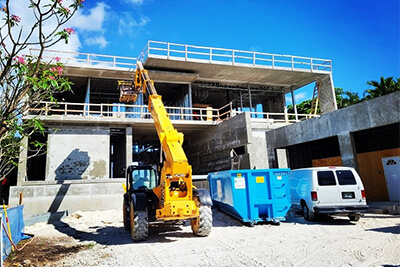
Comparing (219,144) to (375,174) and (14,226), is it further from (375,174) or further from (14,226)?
(14,226)

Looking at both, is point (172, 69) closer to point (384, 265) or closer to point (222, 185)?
point (222, 185)

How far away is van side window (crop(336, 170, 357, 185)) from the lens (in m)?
9.20

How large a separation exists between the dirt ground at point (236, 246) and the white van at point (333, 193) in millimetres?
446

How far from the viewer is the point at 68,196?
51.3 ft

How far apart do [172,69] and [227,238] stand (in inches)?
701

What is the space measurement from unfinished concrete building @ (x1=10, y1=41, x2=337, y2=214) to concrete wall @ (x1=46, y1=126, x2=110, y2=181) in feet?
0.18

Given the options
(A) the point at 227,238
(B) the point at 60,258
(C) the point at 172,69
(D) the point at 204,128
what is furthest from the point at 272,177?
(C) the point at 172,69

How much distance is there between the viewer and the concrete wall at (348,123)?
10.5 metres

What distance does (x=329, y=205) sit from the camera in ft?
29.4

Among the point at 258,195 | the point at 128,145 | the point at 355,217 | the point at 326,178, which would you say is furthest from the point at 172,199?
the point at 128,145

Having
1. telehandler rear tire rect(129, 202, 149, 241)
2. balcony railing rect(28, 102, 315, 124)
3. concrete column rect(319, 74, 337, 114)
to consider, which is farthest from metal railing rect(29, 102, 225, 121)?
concrete column rect(319, 74, 337, 114)

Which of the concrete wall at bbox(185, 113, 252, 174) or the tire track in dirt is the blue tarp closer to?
the tire track in dirt

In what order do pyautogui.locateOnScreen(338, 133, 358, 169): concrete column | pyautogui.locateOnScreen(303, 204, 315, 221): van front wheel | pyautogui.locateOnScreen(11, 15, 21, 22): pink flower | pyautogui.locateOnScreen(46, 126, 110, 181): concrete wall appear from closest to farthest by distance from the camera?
1. pyautogui.locateOnScreen(11, 15, 21, 22): pink flower
2. pyautogui.locateOnScreen(303, 204, 315, 221): van front wheel
3. pyautogui.locateOnScreen(338, 133, 358, 169): concrete column
4. pyautogui.locateOnScreen(46, 126, 110, 181): concrete wall

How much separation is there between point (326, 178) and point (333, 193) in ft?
1.70
